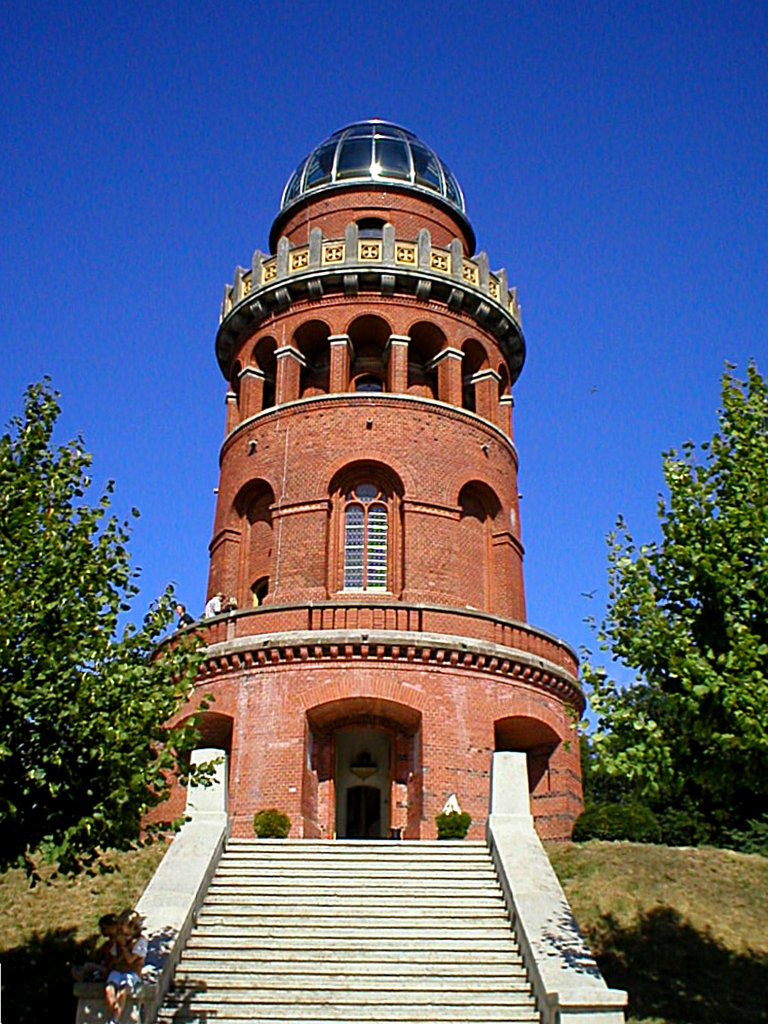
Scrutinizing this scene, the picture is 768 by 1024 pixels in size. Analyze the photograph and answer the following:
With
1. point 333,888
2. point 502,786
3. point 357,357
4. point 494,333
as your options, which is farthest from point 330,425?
point 333,888

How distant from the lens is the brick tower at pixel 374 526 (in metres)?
22.7

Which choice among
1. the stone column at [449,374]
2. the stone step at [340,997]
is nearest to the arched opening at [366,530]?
the stone column at [449,374]

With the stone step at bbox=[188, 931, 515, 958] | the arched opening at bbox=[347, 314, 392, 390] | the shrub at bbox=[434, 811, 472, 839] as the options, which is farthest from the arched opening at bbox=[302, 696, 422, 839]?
the arched opening at bbox=[347, 314, 392, 390]

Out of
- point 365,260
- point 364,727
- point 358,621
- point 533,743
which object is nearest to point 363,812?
point 364,727

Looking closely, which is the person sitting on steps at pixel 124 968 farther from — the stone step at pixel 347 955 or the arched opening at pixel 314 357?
the arched opening at pixel 314 357

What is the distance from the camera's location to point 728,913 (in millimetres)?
15898

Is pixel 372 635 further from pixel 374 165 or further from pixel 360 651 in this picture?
pixel 374 165

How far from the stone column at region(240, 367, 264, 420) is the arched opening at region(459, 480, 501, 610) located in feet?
20.4

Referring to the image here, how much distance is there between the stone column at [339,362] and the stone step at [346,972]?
54.8 ft

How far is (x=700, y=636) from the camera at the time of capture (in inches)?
486

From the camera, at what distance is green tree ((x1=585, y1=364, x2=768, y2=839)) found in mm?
11289

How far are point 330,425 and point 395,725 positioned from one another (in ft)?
25.4

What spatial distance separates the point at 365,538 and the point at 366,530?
212 millimetres

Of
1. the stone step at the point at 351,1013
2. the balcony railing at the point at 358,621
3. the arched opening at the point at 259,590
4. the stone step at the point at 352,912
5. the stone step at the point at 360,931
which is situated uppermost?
the arched opening at the point at 259,590
